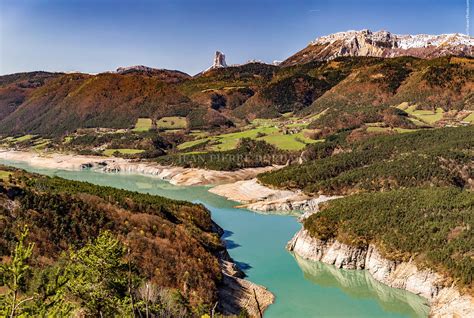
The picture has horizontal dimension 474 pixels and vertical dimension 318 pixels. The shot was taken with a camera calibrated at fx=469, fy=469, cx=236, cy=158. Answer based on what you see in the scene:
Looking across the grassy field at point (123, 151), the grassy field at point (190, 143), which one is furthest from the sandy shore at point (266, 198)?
the grassy field at point (123, 151)

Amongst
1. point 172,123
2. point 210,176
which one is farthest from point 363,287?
point 172,123

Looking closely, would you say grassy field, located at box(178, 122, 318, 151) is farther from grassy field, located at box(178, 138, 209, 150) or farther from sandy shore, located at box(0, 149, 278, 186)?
sandy shore, located at box(0, 149, 278, 186)

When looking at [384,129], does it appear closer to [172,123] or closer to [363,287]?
[363,287]

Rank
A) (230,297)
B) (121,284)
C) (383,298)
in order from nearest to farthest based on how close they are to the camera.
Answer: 1. (121,284)
2. (230,297)
3. (383,298)

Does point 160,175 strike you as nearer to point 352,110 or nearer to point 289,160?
point 289,160

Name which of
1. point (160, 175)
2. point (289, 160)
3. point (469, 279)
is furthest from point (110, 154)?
point (469, 279)

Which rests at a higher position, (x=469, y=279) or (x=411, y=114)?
(x=411, y=114)

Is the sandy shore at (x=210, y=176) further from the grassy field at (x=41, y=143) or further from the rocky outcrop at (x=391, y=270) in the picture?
the rocky outcrop at (x=391, y=270)

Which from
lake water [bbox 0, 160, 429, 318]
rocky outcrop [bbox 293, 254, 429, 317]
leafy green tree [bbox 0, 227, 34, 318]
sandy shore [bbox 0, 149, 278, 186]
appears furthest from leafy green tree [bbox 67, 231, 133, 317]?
sandy shore [bbox 0, 149, 278, 186]
